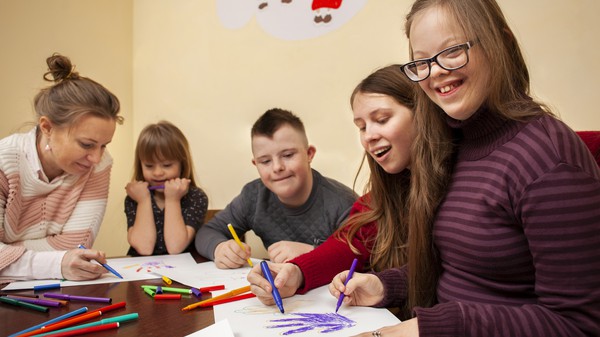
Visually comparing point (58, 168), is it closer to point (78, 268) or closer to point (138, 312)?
point (78, 268)

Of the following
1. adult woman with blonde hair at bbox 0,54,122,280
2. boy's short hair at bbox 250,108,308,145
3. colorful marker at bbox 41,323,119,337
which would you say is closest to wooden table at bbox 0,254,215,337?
colorful marker at bbox 41,323,119,337

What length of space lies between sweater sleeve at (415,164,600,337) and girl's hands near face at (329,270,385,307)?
0.17 m

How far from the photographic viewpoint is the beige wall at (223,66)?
48.1 inches

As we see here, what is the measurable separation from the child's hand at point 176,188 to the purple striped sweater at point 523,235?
3.23 feet

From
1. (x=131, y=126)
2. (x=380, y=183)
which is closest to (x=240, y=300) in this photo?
(x=380, y=183)

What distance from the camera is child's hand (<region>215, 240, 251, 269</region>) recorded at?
1.00 metres

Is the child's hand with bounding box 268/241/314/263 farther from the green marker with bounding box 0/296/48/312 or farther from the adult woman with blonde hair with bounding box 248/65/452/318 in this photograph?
the green marker with bounding box 0/296/48/312

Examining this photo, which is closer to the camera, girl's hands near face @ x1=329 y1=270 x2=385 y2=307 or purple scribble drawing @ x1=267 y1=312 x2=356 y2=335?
purple scribble drawing @ x1=267 y1=312 x2=356 y2=335

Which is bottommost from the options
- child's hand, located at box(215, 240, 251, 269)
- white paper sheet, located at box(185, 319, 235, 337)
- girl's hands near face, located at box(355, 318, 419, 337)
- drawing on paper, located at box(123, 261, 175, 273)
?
drawing on paper, located at box(123, 261, 175, 273)

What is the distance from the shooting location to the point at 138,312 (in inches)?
25.7

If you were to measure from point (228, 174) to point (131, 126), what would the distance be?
65cm

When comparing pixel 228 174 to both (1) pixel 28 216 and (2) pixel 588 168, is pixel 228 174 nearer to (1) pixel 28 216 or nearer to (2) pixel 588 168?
(1) pixel 28 216

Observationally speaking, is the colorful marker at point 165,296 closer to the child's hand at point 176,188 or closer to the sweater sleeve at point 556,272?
the sweater sleeve at point 556,272

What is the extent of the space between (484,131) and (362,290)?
0.32 meters
